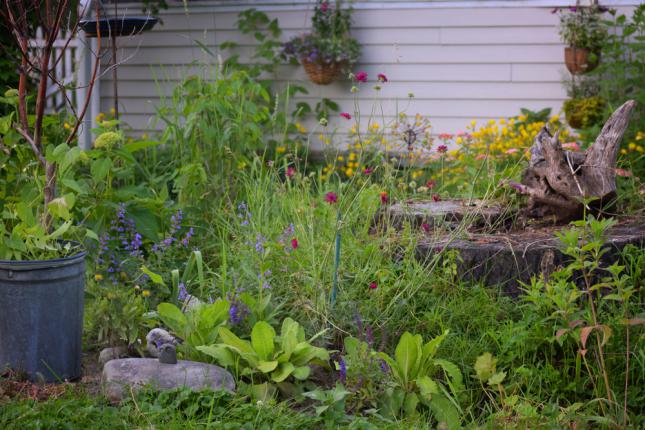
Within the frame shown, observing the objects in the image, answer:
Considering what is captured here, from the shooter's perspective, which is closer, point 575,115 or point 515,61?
point 575,115

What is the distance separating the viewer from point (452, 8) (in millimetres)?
7535

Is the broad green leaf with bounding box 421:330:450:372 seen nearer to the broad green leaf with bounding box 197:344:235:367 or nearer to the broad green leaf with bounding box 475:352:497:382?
the broad green leaf with bounding box 475:352:497:382

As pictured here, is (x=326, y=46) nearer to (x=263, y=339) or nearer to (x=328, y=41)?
(x=328, y=41)

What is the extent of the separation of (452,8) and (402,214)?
12.6 feet

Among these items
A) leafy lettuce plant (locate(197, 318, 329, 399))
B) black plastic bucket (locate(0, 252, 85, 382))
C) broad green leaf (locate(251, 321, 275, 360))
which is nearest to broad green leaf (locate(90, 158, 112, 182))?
black plastic bucket (locate(0, 252, 85, 382))

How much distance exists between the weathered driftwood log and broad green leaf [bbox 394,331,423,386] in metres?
1.53

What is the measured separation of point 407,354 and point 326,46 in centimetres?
485

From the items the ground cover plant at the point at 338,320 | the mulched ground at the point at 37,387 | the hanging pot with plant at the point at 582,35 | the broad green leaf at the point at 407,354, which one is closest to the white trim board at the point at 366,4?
the hanging pot with plant at the point at 582,35

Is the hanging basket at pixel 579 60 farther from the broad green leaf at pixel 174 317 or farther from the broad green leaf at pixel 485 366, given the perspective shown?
the broad green leaf at pixel 174 317

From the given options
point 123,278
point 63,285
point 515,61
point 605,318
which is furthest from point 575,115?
point 63,285

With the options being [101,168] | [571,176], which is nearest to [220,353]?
[101,168]

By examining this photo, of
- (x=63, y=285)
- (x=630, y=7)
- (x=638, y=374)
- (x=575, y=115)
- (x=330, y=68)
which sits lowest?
(x=638, y=374)

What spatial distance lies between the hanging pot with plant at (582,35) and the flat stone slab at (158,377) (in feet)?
16.7

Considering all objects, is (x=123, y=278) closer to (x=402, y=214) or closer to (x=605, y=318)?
(x=402, y=214)
